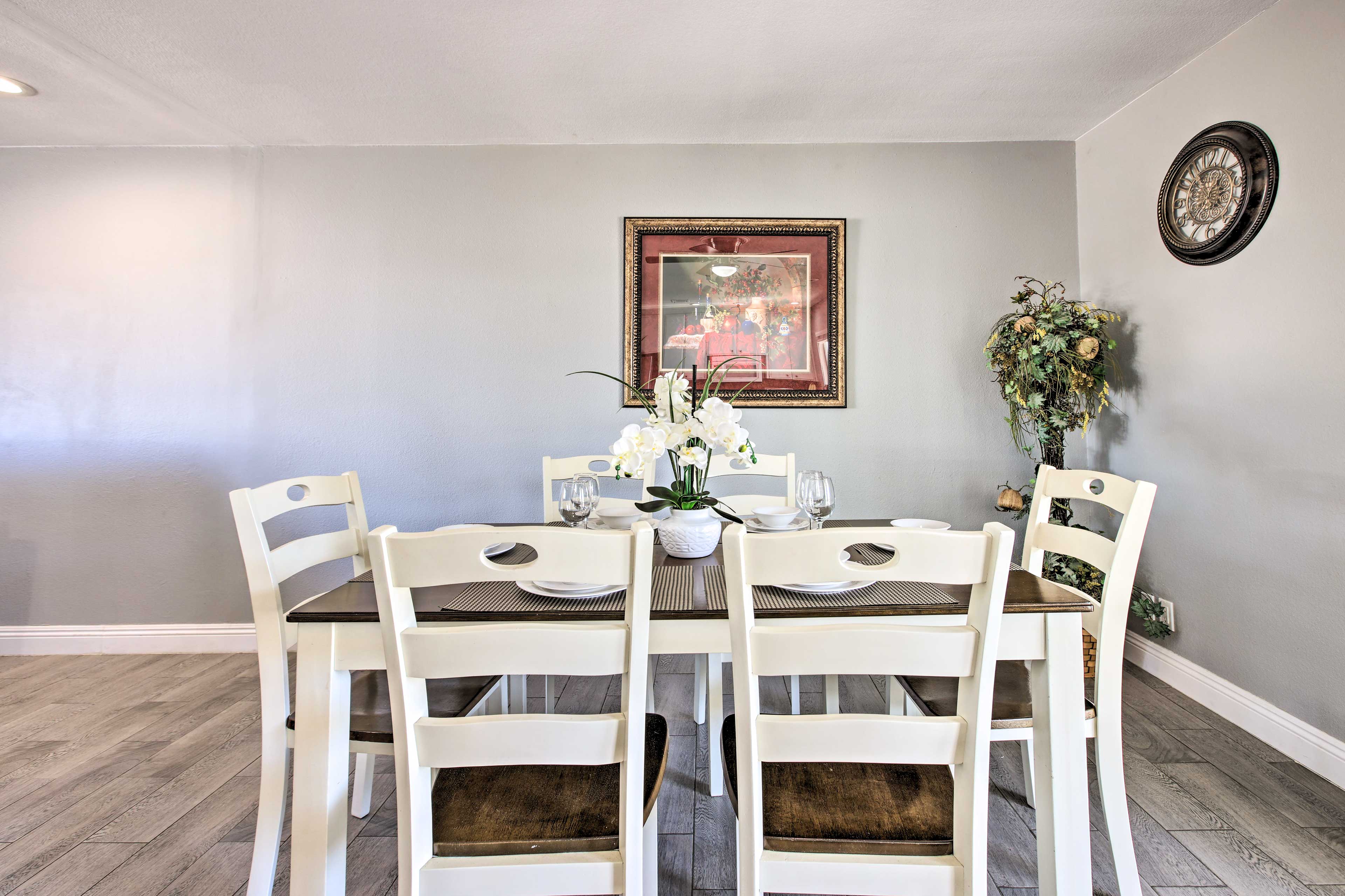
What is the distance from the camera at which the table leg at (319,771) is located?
43.5 inches

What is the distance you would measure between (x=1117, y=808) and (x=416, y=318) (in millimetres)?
2908

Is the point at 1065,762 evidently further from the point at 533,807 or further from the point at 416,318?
the point at 416,318

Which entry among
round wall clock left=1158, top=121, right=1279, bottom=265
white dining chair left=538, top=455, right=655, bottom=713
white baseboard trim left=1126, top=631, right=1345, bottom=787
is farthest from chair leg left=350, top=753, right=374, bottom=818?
round wall clock left=1158, top=121, right=1279, bottom=265

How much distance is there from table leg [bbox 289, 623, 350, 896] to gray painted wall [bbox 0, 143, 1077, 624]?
5.51ft

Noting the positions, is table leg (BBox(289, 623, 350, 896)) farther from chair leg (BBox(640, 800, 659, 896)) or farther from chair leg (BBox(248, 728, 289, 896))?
chair leg (BBox(640, 800, 659, 896))

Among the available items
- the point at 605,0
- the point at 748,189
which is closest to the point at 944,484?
the point at 748,189

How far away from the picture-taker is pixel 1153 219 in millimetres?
2377

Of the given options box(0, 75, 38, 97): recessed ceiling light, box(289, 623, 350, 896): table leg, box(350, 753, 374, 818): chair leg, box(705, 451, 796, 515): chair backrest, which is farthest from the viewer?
box(0, 75, 38, 97): recessed ceiling light

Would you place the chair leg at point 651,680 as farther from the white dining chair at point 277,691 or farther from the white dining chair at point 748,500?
the white dining chair at point 277,691

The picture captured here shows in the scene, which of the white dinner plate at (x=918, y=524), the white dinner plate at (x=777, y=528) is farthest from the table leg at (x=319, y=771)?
the white dinner plate at (x=918, y=524)

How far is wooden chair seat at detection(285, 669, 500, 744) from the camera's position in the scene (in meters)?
1.22

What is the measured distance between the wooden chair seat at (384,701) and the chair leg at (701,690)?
2.46ft

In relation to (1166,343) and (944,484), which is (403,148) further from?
(1166,343)

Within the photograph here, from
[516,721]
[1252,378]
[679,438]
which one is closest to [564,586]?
[516,721]
